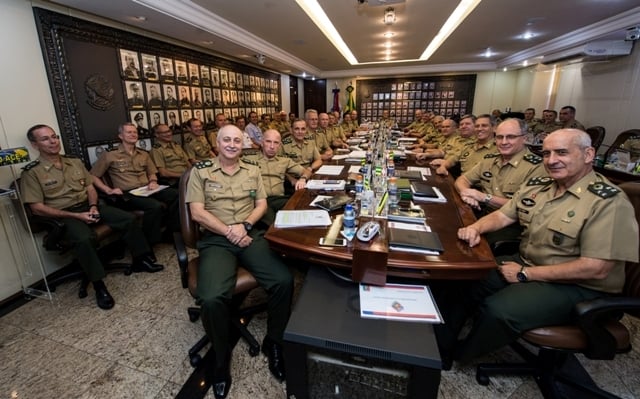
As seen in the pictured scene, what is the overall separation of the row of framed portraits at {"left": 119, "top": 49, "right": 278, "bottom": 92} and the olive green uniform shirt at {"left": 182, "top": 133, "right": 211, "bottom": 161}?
2.67ft

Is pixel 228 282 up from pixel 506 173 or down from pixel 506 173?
down

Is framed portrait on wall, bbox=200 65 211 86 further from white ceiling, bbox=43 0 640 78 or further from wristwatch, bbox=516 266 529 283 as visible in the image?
wristwatch, bbox=516 266 529 283

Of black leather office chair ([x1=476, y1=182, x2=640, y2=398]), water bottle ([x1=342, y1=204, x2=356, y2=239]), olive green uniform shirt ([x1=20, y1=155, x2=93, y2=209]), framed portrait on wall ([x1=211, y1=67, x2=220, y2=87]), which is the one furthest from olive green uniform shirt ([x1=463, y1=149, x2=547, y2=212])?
framed portrait on wall ([x1=211, y1=67, x2=220, y2=87])

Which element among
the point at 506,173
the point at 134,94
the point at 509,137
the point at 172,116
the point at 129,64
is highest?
the point at 129,64

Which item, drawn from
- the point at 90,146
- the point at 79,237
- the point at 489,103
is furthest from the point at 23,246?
the point at 489,103

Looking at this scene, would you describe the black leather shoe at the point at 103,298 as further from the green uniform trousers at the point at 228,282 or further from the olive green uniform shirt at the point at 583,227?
the olive green uniform shirt at the point at 583,227

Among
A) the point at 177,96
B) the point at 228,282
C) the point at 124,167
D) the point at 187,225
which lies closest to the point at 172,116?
the point at 177,96

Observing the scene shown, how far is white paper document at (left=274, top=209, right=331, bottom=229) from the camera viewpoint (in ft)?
4.92

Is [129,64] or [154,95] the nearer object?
[129,64]

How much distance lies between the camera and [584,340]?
1182mm

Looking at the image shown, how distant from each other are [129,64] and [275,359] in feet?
11.9

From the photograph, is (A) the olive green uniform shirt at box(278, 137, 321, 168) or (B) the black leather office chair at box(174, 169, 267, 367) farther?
(A) the olive green uniform shirt at box(278, 137, 321, 168)

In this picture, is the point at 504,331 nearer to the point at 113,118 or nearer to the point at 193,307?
the point at 193,307

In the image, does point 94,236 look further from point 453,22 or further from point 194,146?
point 453,22
